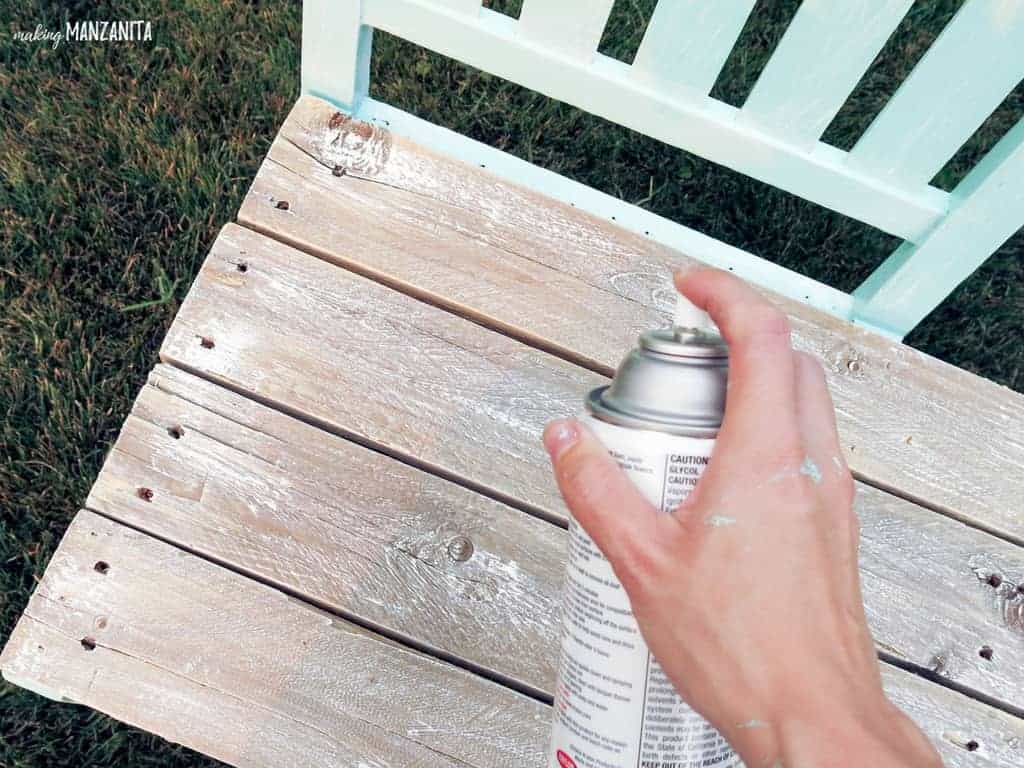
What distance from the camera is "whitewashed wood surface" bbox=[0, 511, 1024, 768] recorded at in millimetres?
951

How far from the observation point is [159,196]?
1.41 m

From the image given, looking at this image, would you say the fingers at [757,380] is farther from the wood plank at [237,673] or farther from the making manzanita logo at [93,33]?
the making manzanita logo at [93,33]

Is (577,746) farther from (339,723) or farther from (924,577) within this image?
(924,577)

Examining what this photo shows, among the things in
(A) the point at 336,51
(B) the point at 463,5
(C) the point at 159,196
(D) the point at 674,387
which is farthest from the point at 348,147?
(D) the point at 674,387

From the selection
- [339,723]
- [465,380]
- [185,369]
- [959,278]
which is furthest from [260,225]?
[959,278]

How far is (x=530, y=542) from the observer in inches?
39.2

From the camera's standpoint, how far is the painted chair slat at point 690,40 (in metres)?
0.86

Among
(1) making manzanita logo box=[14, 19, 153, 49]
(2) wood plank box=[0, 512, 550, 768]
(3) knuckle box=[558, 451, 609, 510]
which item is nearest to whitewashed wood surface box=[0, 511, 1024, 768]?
(2) wood plank box=[0, 512, 550, 768]

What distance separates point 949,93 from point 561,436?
1.95 ft

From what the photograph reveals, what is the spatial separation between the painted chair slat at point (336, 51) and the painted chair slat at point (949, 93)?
0.64 metres

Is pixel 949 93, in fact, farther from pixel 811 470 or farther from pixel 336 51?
pixel 336 51

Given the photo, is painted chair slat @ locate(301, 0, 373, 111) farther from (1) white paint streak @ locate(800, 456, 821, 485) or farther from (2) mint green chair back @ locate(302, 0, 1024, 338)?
(1) white paint streak @ locate(800, 456, 821, 485)

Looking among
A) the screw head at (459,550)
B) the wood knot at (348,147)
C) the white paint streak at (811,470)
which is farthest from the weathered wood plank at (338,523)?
the white paint streak at (811,470)

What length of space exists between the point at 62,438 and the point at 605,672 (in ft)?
3.39
